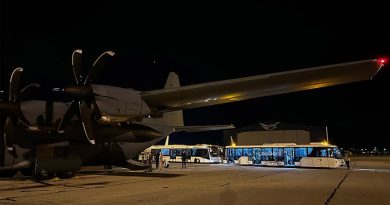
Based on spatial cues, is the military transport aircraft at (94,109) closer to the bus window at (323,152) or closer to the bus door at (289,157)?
the bus window at (323,152)

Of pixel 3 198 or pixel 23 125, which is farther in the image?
pixel 23 125

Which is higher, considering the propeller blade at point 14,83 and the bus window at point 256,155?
the propeller blade at point 14,83

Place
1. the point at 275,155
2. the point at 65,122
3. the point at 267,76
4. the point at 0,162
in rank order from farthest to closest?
1. the point at 275,155
2. the point at 0,162
3. the point at 65,122
4. the point at 267,76

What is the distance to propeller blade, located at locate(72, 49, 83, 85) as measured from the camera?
15.3 metres

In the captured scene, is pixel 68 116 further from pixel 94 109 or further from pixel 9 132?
pixel 9 132

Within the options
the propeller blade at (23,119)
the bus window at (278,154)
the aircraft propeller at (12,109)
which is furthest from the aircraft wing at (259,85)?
the bus window at (278,154)

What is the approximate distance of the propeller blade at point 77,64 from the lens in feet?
50.3

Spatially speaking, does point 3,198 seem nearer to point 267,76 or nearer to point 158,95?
point 158,95

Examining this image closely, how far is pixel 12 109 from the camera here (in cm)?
1631

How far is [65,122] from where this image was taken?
52.9 feet

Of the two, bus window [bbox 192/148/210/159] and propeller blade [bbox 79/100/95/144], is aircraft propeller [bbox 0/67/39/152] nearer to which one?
propeller blade [bbox 79/100/95/144]

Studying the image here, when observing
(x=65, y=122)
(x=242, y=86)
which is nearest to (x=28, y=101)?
(x=65, y=122)

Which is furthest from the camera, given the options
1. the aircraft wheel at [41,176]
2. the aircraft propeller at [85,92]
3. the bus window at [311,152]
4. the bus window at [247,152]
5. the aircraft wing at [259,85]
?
the bus window at [247,152]

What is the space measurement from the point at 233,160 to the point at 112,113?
2242 cm
